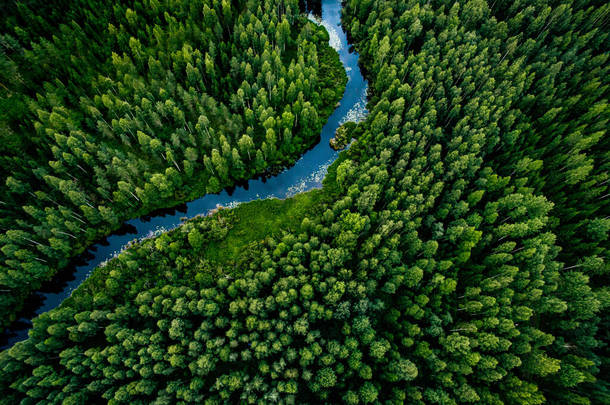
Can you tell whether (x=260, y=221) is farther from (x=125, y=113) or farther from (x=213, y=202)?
(x=125, y=113)

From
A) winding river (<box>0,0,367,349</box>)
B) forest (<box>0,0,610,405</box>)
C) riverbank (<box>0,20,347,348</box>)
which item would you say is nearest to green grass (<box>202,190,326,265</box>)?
forest (<box>0,0,610,405</box>)

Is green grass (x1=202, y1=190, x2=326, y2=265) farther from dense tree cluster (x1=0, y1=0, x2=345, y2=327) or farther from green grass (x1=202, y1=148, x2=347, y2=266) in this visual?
dense tree cluster (x1=0, y1=0, x2=345, y2=327)

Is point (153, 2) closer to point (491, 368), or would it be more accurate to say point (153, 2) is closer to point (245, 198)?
point (245, 198)

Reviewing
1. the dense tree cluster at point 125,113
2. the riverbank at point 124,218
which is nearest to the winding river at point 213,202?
the riverbank at point 124,218

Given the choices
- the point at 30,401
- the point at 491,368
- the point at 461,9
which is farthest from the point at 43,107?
the point at 461,9

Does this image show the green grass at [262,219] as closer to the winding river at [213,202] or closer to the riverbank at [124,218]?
the winding river at [213,202]
